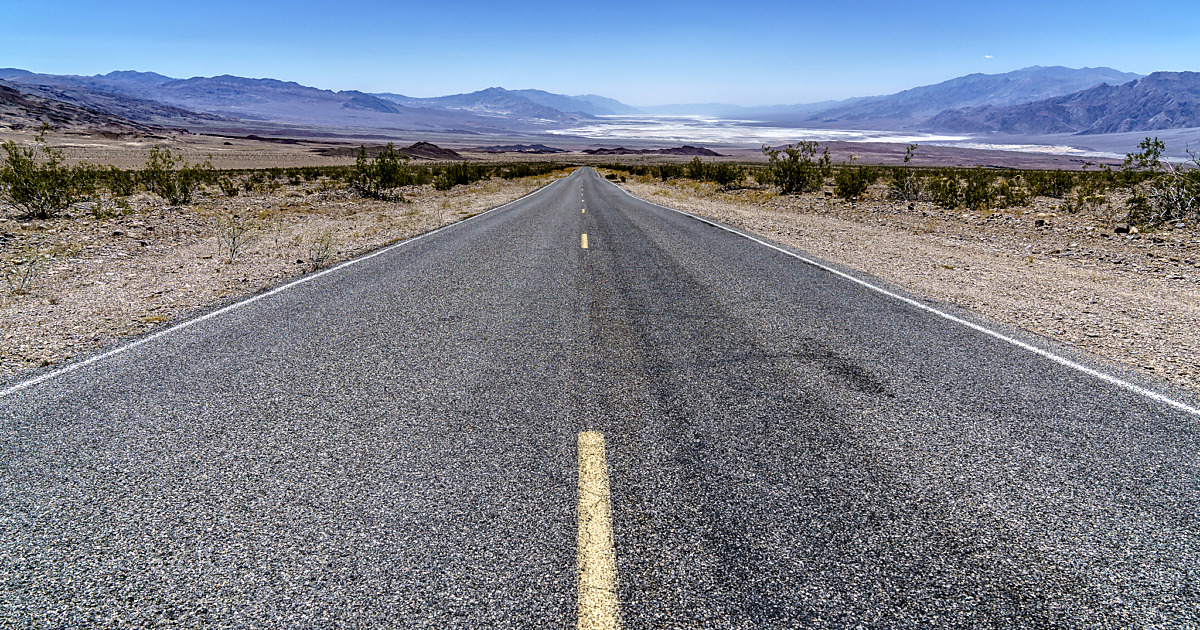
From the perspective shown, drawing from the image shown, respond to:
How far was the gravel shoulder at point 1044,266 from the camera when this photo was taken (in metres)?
5.62

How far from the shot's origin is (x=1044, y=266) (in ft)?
32.7

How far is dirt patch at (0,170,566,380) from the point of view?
228 inches

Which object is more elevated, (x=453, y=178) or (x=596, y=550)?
(x=453, y=178)

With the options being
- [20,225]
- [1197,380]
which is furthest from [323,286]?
[20,225]

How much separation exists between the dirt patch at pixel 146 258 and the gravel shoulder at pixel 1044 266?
9435 millimetres

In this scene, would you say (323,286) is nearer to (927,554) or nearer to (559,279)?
(559,279)

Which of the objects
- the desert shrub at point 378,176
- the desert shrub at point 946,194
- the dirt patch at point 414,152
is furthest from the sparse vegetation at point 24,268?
the dirt patch at point 414,152

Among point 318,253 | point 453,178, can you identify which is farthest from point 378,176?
point 318,253

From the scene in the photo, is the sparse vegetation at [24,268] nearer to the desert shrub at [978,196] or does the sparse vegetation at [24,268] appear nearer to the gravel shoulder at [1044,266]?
the gravel shoulder at [1044,266]

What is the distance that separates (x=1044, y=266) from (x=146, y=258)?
54.6 feet

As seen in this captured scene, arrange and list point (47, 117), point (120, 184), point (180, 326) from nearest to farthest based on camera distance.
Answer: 1. point (180, 326)
2. point (120, 184)
3. point (47, 117)

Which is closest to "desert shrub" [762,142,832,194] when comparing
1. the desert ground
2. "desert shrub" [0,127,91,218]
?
the desert ground

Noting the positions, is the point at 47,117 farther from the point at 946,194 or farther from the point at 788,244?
the point at 946,194

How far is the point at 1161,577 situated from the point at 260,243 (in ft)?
47.1
